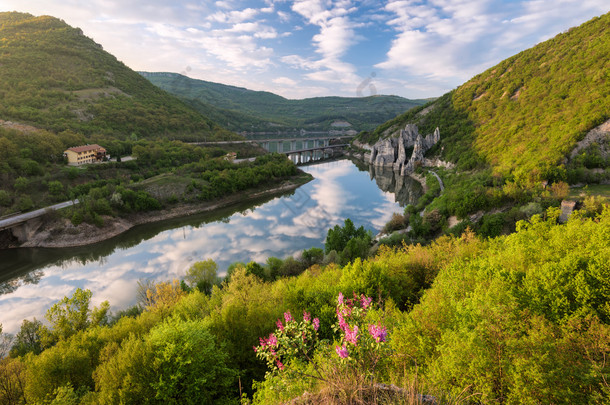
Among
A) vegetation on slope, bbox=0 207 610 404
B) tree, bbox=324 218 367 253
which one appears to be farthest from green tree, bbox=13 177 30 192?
tree, bbox=324 218 367 253

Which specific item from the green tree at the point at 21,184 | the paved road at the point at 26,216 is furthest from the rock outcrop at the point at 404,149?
the green tree at the point at 21,184

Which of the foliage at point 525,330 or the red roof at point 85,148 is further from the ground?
the red roof at point 85,148

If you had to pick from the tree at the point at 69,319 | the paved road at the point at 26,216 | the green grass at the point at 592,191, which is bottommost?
the tree at the point at 69,319

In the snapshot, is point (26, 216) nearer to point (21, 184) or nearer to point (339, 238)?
point (21, 184)

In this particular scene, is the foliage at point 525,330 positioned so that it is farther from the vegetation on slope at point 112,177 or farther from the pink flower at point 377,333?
the vegetation on slope at point 112,177

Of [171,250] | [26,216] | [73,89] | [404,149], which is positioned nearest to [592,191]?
[171,250]

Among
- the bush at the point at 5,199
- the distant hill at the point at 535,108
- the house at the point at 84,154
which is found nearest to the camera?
the distant hill at the point at 535,108

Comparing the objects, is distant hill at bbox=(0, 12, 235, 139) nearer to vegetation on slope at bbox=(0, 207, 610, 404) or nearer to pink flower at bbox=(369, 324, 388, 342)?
vegetation on slope at bbox=(0, 207, 610, 404)
